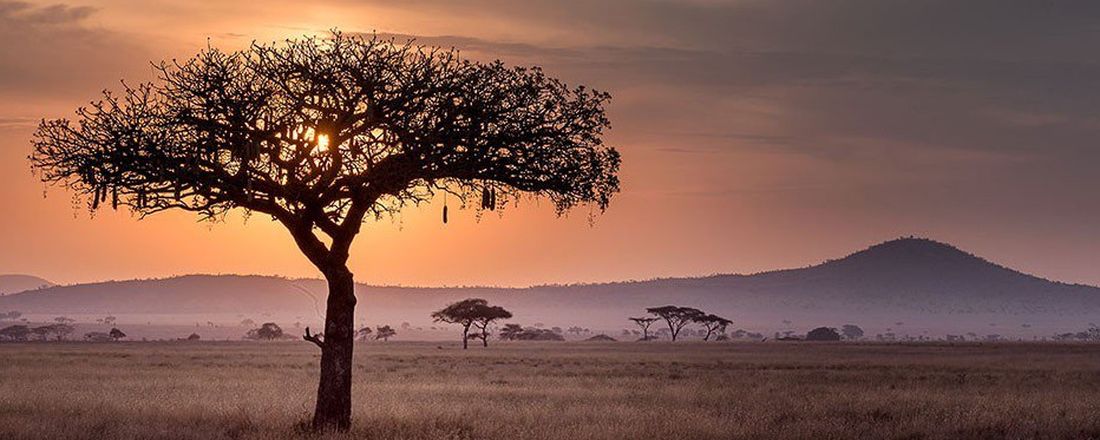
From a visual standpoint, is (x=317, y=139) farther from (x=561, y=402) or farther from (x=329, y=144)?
(x=561, y=402)

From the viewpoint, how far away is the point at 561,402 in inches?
1615

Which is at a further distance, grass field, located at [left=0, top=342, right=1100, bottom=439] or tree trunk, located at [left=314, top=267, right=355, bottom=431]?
grass field, located at [left=0, top=342, right=1100, bottom=439]

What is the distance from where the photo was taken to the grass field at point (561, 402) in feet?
91.6

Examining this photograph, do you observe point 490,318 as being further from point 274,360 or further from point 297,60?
point 297,60

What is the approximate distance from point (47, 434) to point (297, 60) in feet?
28.4

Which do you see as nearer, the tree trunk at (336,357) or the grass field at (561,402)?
the tree trunk at (336,357)

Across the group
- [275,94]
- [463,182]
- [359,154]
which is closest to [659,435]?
[463,182]

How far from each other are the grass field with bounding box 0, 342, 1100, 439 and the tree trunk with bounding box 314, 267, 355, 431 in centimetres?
60

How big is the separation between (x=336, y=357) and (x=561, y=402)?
15.9 m

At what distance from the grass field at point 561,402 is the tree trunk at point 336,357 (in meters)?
0.60

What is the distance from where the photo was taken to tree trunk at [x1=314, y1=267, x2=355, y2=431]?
26.0 metres

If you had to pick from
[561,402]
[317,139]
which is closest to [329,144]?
[317,139]

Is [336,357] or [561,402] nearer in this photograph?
[336,357]

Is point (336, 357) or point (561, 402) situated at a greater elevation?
point (336, 357)
